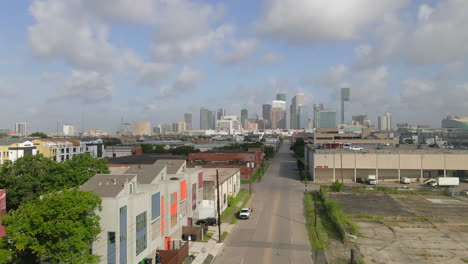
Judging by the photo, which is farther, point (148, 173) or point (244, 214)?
point (244, 214)

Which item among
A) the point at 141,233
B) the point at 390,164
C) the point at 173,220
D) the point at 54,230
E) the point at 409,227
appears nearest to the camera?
the point at 54,230

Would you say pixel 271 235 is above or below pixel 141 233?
below

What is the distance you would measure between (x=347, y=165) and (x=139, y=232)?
154 feet

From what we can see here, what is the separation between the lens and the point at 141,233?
21266mm

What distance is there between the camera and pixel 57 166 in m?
32.5

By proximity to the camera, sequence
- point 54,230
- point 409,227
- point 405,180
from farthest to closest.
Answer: point 405,180 → point 409,227 → point 54,230

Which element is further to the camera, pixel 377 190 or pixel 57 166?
pixel 377 190

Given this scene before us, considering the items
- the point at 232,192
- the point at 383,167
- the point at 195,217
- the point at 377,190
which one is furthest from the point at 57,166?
the point at 383,167

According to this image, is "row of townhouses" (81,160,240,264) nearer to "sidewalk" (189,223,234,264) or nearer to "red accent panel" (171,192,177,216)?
"red accent panel" (171,192,177,216)

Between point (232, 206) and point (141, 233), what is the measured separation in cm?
2115

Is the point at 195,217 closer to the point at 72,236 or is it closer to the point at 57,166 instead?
the point at 57,166

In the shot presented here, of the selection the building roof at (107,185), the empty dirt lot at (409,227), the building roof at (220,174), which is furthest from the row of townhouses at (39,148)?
the empty dirt lot at (409,227)

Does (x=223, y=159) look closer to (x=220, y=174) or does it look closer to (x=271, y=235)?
(x=220, y=174)

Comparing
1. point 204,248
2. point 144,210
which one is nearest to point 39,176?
point 144,210
